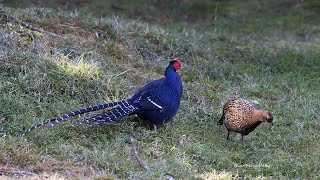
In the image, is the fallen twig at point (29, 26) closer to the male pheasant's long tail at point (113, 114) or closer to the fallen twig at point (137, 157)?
the male pheasant's long tail at point (113, 114)

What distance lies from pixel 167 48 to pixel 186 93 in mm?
1532

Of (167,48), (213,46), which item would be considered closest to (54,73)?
(167,48)

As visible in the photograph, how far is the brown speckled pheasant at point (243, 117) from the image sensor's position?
5.71m

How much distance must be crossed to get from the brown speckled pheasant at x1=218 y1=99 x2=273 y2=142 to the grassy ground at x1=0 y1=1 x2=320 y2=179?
0.63 feet

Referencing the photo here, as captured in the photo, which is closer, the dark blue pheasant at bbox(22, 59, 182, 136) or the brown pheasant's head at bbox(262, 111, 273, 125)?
the brown pheasant's head at bbox(262, 111, 273, 125)

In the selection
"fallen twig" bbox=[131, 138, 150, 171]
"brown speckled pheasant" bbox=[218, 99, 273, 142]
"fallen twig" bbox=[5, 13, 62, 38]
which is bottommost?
"fallen twig" bbox=[131, 138, 150, 171]

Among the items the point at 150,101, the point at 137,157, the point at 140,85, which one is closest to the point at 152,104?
the point at 150,101

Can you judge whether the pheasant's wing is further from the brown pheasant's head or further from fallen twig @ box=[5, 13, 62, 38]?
fallen twig @ box=[5, 13, 62, 38]

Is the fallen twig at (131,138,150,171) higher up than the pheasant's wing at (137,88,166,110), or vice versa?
the pheasant's wing at (137,88,166,110)

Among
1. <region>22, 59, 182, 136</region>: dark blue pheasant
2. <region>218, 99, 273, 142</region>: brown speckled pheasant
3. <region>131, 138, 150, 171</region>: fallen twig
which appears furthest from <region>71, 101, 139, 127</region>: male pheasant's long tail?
<region>218, 99, 273, 142</region>: brown speckled pheasant

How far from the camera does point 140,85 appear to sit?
7.20 meters

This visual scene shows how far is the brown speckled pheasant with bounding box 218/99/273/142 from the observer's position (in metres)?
5.71

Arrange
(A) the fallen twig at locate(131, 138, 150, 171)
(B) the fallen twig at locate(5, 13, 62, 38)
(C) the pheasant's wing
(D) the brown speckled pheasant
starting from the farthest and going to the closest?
(B) the fallen twig at locate(5, 13, 62, 38) → (C) the pheasant's wing → (D) the brown speckled pheasant → (A) the fallen twig at locate(131, 138, 150, 171)

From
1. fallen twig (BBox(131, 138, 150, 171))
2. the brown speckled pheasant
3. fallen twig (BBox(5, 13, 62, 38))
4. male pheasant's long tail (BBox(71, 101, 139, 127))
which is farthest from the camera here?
fallen twig (BBox(5, 13, 62, 38))
